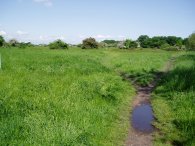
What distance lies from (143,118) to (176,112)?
1278 millimetres

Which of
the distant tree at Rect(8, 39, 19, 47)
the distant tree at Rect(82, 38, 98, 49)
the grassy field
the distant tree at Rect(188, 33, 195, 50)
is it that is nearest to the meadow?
the grassy field

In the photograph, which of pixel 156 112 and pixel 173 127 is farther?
pixel 156 112

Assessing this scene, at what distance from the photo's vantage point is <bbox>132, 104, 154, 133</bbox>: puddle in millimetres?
9622

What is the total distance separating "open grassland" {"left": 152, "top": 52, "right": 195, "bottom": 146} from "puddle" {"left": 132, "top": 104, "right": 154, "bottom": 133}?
264 mm

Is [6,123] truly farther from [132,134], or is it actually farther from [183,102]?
[183,102]

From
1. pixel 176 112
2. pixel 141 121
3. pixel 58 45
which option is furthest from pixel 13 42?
pixel 176 112

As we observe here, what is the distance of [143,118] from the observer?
10781 mm

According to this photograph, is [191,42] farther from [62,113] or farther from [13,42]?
[62,113]

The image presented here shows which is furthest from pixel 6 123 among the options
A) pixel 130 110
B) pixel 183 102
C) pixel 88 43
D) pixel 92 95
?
pixel 88 43

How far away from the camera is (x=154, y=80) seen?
19047mm

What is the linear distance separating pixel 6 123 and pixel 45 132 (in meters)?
1.05

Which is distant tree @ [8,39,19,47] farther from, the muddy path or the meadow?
the muddy path

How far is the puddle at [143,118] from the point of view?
31.6 feet

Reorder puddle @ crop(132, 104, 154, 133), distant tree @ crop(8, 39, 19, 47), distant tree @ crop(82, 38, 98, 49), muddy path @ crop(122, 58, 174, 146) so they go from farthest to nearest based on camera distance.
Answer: distant tree @ crop(8, 39, 19, 47)
distant tree @ crop(82, 38, 98, 49)
puddle @ crop(132, 104, 154, 133)
muddy path @ crop(122, 58, 174, 146)
